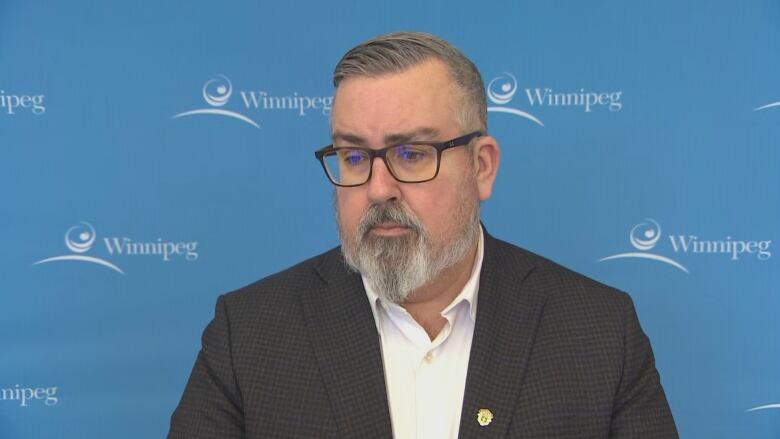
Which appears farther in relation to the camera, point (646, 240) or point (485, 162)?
point (646, 240)

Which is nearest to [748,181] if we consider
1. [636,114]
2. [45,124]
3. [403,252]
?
[636,114]

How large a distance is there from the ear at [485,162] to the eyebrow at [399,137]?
0.62ft

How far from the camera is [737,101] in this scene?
261 cm

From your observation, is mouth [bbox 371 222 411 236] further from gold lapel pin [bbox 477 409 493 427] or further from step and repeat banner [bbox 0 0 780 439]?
step and repeat banner [bbox 0 0 780 439]

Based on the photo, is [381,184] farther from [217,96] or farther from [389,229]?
[217,96]

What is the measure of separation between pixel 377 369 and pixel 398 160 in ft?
1.64

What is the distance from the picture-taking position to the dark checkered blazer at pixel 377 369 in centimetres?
186

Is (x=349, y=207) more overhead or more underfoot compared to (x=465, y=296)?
more overhead

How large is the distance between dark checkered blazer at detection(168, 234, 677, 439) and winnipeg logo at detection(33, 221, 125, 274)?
0.87 m

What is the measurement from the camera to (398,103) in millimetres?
1839

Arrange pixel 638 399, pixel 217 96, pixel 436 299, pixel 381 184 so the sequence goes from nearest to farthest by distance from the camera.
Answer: pixel 381 184 < pixel 638 399 < pixel 436 299 < pixel 217 96

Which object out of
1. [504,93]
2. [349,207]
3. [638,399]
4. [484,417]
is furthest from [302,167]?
[638,399]

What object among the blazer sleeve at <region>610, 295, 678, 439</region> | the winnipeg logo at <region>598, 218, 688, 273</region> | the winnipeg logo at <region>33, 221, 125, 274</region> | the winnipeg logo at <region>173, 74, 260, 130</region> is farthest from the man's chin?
the winnipeg logo at <region>33, 221, 125, 274</region>

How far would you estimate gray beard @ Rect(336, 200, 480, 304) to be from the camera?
73.7 inches
